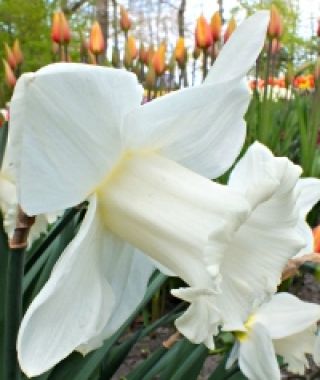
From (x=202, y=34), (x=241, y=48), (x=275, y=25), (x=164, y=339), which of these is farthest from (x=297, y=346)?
(x=275, y=25)

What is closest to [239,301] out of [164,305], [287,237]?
[287,237]

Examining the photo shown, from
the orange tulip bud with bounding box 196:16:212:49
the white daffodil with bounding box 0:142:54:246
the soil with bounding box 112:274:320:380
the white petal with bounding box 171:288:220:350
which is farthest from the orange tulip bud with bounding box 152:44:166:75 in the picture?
the white petal with bounding box 171:288:220:350

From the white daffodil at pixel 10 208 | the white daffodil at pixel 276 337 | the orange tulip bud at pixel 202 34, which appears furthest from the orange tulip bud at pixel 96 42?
the white daffodil at pixel 276 337

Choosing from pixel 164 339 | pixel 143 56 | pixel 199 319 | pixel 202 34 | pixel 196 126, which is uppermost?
pixel 196 126

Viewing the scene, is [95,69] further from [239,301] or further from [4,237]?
[4,237]

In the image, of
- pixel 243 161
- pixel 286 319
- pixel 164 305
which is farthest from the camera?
pixel 164 305

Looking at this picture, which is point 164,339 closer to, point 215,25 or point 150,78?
point 150,78

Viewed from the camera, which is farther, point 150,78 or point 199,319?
point 150,78
